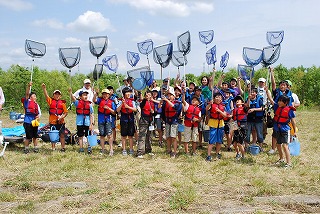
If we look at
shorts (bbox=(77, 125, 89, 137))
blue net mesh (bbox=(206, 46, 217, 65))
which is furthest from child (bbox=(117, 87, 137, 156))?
blue net mesh (bbox=(206, 46, 217, 65))

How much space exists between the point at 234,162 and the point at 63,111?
4.83 metres

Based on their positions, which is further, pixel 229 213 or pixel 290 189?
pixel 290 189

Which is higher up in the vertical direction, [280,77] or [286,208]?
[280,77]

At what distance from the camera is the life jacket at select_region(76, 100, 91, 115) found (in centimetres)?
894

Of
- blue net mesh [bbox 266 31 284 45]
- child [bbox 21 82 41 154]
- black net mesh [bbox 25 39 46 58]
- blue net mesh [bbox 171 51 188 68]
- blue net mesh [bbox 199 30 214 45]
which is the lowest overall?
child [bbox 21 82 41 154]

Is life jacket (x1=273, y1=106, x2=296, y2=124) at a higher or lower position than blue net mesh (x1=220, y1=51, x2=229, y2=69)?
lower

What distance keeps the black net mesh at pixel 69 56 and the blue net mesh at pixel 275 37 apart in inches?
211

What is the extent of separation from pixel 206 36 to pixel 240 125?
123 inches

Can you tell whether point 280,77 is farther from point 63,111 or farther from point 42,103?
point 63,111

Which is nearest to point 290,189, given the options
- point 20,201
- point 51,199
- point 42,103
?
point 51,199

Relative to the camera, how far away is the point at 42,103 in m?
24.5

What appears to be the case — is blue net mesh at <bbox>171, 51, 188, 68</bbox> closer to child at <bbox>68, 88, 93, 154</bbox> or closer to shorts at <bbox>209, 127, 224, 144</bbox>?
shorts at <bbox>209, 127, 224, 144</bbox>

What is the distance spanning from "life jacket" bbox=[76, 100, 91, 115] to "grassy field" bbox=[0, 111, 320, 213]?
113 centimetres

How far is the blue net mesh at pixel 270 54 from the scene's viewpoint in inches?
344
